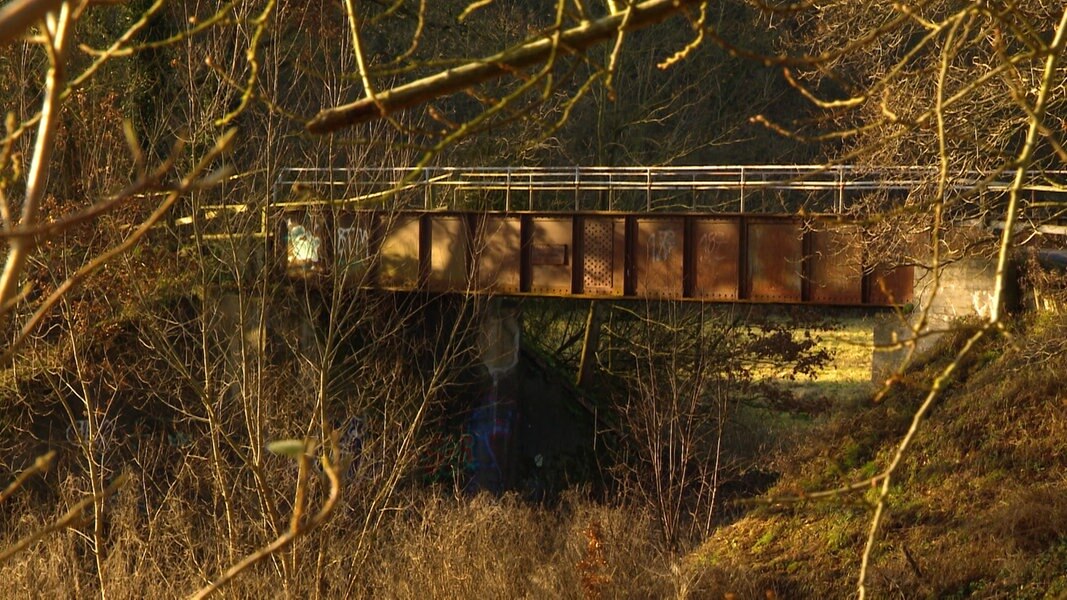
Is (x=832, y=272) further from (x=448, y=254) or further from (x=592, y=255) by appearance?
(x=448, y=254)

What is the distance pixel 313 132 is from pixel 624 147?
22964mm

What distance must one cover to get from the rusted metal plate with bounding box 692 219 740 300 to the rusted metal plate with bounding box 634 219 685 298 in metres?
0.24

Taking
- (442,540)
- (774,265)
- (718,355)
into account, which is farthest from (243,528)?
(718,355)

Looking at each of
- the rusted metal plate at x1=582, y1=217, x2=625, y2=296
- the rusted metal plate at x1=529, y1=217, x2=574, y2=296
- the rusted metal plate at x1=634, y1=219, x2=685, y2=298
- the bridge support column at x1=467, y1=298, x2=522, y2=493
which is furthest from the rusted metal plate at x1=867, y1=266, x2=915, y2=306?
the bridge support column at x1=467, y1=298, x2=522, y2=493

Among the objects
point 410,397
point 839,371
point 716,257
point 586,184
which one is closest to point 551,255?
point 586,184

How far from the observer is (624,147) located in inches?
1040

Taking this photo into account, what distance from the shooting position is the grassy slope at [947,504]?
14.4 meters

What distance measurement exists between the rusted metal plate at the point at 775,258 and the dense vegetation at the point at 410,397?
1356mm

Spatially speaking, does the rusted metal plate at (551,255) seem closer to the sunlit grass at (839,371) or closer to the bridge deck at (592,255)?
the bridge deck at (592,255)

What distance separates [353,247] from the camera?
61.0ft

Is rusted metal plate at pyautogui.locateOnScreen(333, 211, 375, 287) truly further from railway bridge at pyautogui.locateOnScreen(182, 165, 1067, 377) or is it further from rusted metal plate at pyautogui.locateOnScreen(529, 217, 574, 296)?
rusted metal plate at pyautogui.locateOnScreen(529, 217, 574, 296)

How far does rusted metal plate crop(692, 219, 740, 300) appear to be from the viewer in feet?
65.1

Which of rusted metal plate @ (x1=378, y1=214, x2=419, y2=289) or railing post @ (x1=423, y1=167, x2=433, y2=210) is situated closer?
rusted metal plate @ (x1=378, y1=214, x2=419, y2=289)

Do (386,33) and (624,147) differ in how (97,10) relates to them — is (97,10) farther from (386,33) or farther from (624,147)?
(624,147)
